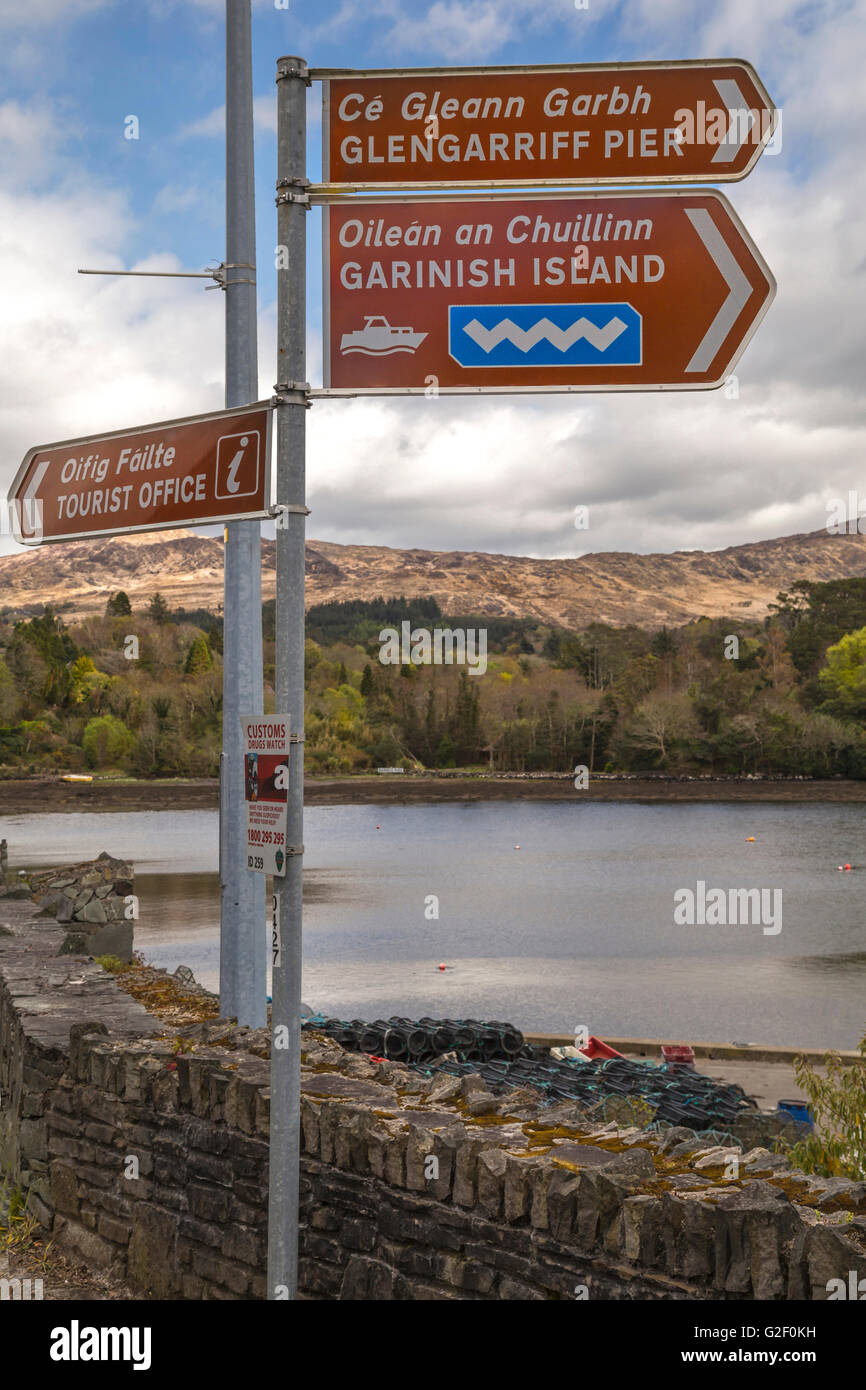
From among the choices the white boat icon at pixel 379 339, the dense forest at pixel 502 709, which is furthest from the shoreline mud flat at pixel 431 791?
the white boat icon at pixel 379 339

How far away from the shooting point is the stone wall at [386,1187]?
3.62m

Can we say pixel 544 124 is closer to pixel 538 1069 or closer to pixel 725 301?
pixel 725 301

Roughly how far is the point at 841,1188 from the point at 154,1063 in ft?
10.2

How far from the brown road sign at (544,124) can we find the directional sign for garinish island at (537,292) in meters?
0.07

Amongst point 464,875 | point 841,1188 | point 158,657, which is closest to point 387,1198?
point 841,1188

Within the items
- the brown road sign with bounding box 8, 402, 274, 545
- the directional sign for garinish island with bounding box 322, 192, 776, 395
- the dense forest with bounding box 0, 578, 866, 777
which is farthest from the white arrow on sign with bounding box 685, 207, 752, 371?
the dense forest with bounding box 0, 578, 866, 777

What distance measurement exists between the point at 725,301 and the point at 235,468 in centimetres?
137

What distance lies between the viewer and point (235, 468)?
3.52 meters

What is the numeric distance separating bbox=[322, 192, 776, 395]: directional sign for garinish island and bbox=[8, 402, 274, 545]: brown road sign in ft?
1.11

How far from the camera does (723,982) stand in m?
33.7

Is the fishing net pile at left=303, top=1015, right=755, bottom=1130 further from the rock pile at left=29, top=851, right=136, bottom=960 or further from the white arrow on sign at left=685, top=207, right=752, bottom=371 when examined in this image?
the white arrow on sign at left=685, top=207, right=752, bottom=371

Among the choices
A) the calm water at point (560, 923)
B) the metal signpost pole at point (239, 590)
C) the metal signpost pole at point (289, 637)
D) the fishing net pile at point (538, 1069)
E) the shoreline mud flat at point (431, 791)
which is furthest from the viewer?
the shoreline mud flat at point (431, 791)

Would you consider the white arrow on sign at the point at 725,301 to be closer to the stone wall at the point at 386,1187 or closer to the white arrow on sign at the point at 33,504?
the white arrow on sign at the point at 33,504

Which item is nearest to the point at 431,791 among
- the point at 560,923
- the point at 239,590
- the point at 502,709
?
→ the point at 502,709
